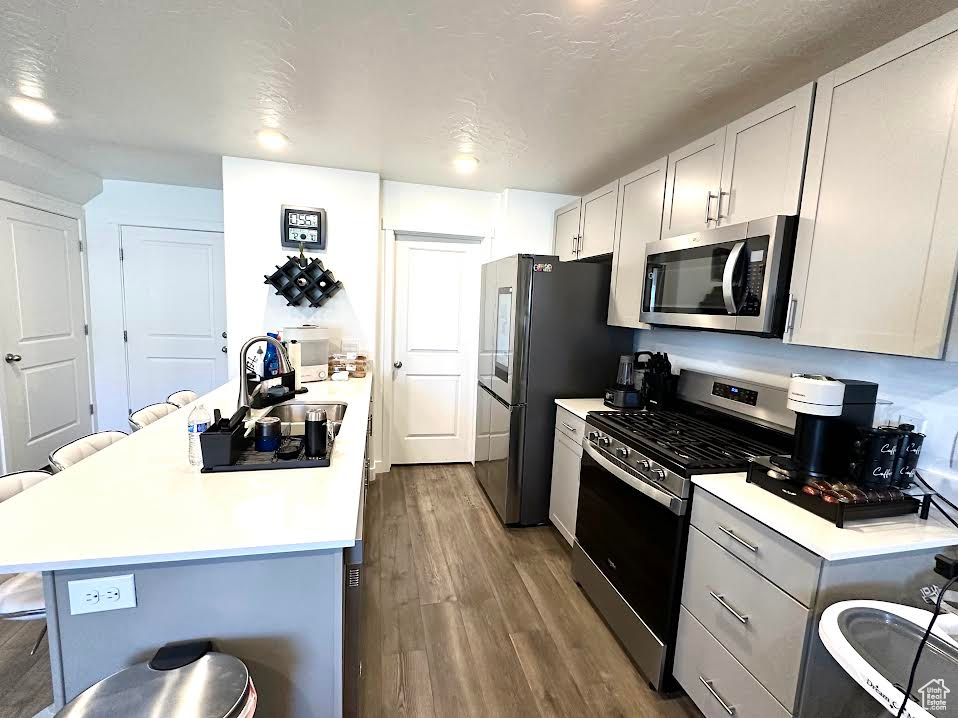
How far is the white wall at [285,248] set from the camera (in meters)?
2.98

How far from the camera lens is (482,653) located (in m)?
1.83

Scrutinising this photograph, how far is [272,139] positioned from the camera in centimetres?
256

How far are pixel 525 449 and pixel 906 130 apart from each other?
Answer: 7.10 feet

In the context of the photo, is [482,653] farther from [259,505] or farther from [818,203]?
[818,203]

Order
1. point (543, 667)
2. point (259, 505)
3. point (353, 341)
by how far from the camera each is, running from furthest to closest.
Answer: point (353, 341) → point (543, 667) → point (259, 505)

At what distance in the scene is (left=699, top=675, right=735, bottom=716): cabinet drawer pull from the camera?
136cm

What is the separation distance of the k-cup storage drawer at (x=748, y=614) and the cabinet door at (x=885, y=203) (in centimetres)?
79

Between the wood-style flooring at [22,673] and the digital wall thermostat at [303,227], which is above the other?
the digital wall thermostat at [303,227]

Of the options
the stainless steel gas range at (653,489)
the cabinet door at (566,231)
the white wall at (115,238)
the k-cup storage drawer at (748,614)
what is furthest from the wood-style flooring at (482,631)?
the white wall at (115,238)

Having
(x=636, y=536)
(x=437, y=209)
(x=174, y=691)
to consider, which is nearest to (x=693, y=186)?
(x=636, y=536)


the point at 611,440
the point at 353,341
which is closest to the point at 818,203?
the point at 611,440

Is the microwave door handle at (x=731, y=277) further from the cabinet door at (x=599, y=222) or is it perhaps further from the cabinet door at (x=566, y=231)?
the cabinet door at (x=566, y=231)

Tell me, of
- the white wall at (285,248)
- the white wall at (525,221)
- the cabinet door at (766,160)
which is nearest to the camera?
the cabinet door at (766,160)

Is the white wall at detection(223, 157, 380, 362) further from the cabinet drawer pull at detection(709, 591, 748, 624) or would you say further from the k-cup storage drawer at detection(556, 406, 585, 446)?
the cabinet drawer pull at detection(709, 591, 748, 624)
